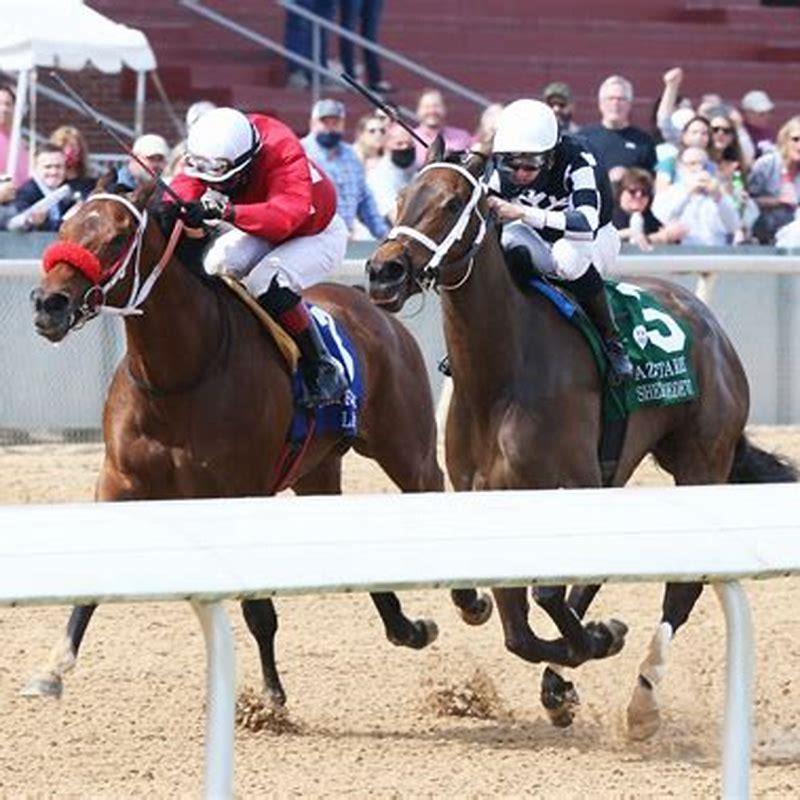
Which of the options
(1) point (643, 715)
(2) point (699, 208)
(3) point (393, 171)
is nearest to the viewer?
(1) point (643, 715)

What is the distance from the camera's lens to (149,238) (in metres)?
7.33

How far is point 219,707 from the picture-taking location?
4250 millimetres

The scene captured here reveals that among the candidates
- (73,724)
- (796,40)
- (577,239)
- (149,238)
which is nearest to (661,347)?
(577,239)

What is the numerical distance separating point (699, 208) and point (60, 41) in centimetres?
380

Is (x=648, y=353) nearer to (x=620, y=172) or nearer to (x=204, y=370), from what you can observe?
(x=204, y=370)

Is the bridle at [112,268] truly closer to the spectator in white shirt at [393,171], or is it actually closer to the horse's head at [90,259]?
the horse's head at [90,259]

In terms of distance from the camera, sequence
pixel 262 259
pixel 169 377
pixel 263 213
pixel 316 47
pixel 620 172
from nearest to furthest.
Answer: pixel 169 377
pixel 263 213
pixel 262 259
pixel 620 172
pixel 316 47

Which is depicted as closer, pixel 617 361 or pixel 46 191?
pixel 617 361

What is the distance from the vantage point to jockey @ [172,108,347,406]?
24.5 ft

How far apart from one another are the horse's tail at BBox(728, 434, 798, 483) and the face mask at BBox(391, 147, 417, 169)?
242 inches

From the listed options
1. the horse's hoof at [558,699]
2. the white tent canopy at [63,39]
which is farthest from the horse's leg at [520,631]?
the white tent canopy at [63,39]

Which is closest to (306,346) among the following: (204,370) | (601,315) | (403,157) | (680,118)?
(204,370)

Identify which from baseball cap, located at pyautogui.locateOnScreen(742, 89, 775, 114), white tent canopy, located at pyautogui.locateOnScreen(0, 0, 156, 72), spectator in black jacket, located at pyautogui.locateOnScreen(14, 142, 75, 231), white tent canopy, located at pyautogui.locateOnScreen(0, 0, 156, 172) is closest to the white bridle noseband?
spectator in black jacket, located at pyautogui.locateOnScreen(14, 142, 75, 231)

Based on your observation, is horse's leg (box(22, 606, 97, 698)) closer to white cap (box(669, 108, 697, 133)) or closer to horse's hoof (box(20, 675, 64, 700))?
horse's hoof (box(20, 675, 64, 700))
